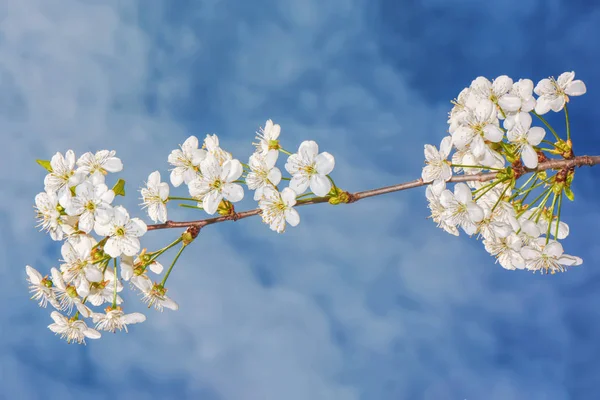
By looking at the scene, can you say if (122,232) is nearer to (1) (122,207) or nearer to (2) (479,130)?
(1) (122,207)

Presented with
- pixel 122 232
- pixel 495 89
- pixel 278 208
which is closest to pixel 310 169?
pixel 278 208

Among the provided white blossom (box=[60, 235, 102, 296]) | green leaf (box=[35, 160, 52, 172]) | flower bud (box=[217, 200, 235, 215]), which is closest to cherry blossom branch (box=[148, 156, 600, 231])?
flower bud (box=[217, 200, 235, 215])

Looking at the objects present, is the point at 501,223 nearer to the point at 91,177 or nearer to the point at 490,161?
the point at 490,161

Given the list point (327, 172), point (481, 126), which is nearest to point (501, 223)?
point (481, 126)

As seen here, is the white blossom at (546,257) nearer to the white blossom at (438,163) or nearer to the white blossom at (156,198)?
Result: the white blossom at (438,163)

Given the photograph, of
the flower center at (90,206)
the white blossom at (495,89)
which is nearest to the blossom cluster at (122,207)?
the flower center at (90,206)

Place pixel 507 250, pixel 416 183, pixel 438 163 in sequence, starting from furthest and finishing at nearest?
pixel 507 250
pixel 438 163
pixel 416 183
